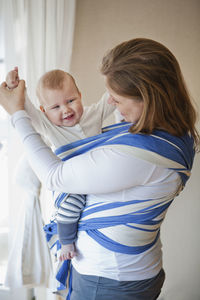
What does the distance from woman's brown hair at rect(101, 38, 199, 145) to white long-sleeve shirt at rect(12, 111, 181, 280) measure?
0.39 feet

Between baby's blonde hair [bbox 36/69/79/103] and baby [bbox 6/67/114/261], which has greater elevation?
baby's blonde hair [bbox 36/69/79/103]

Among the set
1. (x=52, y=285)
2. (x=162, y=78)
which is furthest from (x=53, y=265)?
(x=162, y=78)

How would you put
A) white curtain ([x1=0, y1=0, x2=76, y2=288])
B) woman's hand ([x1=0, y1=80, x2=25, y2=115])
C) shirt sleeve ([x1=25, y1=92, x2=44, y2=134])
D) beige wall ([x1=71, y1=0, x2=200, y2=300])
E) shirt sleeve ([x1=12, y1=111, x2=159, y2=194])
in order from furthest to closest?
beige wall ([x1=71, y1=0, x2=200, y2=300]), white curtain ([x1=0, y1=0, x2=76, y2=288]), shirt sleeve ([x1=25, y1=92, x2=44, y2=134]), woman's hand ([x1=0, y1=80, x2=25, y2=115]), shirt sleeve ([x1=12, y1=111, x2=159, y2=194])

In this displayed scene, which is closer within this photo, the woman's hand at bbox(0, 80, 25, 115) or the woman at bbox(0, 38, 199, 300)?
the woman at bbox(0, 38, 199, 300)

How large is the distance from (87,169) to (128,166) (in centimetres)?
12

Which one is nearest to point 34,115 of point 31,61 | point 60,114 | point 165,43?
point 60,114

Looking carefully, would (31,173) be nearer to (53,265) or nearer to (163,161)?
(53,265)

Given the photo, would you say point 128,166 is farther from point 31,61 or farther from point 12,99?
point 31,61

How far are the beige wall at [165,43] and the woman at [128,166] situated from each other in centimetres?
100

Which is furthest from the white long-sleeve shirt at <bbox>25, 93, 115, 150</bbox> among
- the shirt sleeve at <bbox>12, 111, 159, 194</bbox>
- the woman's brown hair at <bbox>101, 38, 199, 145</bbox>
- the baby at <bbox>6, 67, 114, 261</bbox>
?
the woman's brown hair at <bbox>101, 38, 199, 145</bbox>

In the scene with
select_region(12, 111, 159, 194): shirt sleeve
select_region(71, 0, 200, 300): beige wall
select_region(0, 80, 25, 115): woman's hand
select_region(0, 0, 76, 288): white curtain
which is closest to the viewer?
select_region(12, 111, 159, 194): shirt sleeve

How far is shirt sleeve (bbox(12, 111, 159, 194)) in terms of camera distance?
0.84 meters

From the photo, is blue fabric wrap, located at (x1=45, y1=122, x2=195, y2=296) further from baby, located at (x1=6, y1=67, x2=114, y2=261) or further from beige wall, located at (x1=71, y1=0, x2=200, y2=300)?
beige wall, located at (x1=71, y1=0, x2=200, y2=300)

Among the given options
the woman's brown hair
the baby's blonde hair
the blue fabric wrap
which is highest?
the woman's brown hair
